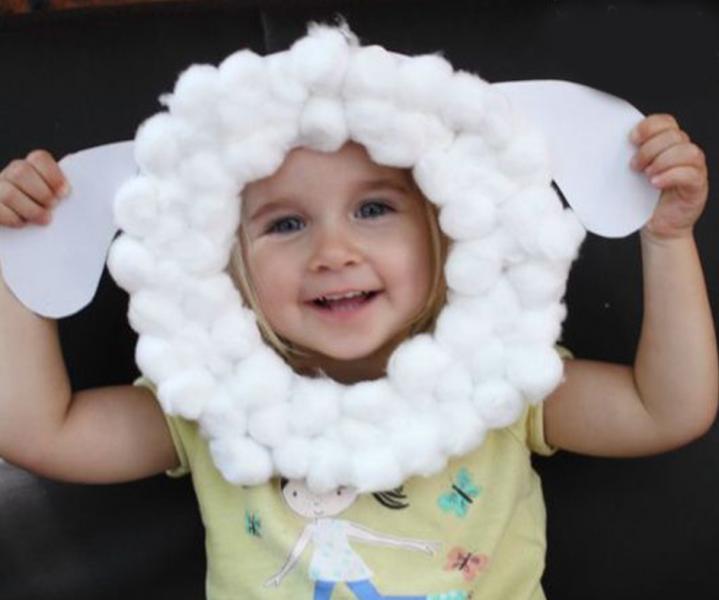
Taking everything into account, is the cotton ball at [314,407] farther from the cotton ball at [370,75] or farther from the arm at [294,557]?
the cotton ball at [370,75]

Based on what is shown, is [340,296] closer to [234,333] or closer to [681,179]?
[234,333]

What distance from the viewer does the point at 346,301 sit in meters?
0.93

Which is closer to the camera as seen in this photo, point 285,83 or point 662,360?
point 285,83

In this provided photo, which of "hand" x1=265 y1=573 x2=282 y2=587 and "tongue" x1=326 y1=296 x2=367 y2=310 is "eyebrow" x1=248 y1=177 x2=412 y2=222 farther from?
"hand" x1=265 y1=573 x2=282 y2=587

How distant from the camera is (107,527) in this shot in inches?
45.1

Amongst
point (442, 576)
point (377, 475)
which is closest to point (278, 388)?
point (377, 475)

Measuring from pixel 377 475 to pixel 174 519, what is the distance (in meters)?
0.30

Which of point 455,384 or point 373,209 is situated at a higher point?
point 373,209

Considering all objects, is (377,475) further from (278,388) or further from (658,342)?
(658,342)

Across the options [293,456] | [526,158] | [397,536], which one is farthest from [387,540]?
[526,158]

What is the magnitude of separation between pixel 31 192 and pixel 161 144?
130mm

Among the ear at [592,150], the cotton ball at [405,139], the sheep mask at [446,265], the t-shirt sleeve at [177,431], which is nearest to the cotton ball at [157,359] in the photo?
the sheep mask at [446,265]

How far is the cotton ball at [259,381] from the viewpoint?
93 cm

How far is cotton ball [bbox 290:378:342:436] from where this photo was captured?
933 millimetres
